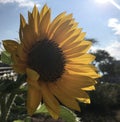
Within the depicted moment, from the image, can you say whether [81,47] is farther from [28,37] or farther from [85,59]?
[28,37]

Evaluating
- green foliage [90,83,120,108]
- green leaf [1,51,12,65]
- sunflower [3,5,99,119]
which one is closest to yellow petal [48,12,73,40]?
sunflower [3,5,99,119]

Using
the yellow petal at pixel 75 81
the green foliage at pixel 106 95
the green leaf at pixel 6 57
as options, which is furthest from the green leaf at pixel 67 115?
the green foliage at pixel 106 95

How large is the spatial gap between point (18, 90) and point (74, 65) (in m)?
0.20

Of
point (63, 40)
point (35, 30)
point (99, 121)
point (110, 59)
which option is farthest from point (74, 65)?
point (110, 59)

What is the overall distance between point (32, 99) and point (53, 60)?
Result: 0.15 metres

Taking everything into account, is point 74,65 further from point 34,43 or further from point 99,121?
point 99,121

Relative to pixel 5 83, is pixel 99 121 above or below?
below

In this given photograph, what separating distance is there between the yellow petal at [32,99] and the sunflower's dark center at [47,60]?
6 centimetres

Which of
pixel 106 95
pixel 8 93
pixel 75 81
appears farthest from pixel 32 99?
pixel 106 95

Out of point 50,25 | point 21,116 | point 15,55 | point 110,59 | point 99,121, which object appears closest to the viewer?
point 15,55

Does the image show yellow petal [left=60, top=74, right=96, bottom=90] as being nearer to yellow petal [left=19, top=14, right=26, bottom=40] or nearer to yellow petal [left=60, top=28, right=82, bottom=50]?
yellow petal [left=60, top=28, right=82, bottom=50]

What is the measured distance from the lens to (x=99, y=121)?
15766 mm

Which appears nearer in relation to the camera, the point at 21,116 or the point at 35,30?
the point at 35,30

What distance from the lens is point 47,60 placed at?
3.03 ft
